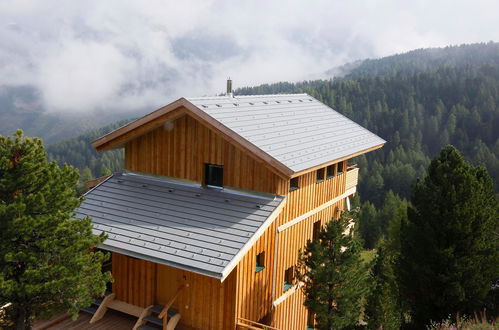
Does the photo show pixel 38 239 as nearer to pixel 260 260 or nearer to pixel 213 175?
pixel 213 175

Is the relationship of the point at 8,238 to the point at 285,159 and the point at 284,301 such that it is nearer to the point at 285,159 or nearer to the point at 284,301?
the point at 285,159

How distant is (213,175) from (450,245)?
907 cm

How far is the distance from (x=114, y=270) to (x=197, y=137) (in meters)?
5.41

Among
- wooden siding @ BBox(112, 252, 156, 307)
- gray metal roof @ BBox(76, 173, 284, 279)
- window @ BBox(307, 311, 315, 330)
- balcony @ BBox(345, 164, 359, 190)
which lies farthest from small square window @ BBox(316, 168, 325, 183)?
wooden siding @ BBox(112, 252, 156, 307)

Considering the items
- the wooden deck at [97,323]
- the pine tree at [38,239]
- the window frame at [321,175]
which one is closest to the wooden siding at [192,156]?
the window frame at [321,175]

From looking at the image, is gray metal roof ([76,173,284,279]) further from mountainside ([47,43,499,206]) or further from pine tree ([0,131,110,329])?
mountainside ([47,43,499,206])

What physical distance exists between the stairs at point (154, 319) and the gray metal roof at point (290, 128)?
5.91 m

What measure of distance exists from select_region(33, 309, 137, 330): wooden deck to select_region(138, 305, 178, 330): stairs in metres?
0.66

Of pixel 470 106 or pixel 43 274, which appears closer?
pixel 43 274

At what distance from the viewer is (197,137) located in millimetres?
15039

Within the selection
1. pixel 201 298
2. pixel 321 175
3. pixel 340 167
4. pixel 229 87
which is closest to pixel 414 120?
pixel 340 167

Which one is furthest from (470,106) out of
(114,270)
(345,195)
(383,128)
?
(114,270)

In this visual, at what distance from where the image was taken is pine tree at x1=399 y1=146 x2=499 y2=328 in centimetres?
1589

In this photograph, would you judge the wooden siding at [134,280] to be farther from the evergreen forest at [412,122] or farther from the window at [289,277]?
the evergreen forest at [412,122]
